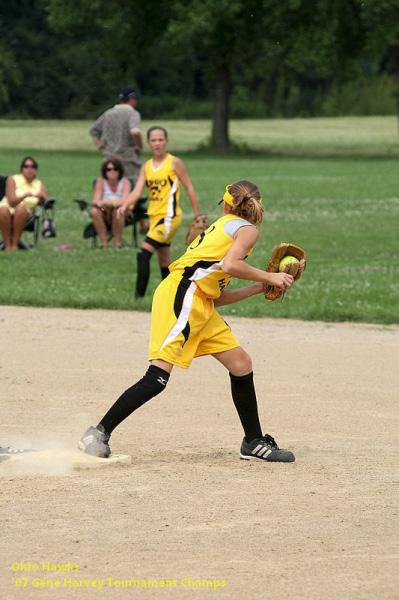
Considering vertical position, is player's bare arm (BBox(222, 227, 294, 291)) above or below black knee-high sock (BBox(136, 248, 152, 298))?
above

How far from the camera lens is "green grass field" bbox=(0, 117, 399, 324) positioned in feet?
44.5

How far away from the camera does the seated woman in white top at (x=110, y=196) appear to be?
17422mm

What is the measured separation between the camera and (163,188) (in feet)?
40.9

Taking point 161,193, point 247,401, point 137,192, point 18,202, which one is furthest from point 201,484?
point 18,202

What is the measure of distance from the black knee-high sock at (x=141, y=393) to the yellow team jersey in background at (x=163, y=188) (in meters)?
5.83

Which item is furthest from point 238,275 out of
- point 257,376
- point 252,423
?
point 257,376

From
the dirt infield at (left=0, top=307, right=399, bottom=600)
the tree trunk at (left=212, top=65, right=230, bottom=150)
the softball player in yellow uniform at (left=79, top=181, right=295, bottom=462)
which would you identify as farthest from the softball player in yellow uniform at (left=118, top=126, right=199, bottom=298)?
the tree trunk at (left=212, top=65, right=230, bottom=150)

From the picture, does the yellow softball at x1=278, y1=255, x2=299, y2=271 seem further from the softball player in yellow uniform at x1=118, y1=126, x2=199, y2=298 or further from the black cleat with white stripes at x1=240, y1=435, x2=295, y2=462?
the softball player in yellow uniform at x1=118, y1=126, x2=199, y2=298

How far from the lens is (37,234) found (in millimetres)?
18078

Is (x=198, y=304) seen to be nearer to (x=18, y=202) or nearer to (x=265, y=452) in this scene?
(x=265, y=452)

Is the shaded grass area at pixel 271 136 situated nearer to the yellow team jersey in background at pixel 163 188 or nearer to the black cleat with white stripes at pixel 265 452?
the yellow team jersey in background at pixel 163 188

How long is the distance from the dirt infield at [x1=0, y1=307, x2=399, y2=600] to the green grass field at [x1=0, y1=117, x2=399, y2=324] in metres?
2.52

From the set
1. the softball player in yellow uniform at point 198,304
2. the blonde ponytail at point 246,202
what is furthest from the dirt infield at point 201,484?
the blonde ponytail at point 246,202

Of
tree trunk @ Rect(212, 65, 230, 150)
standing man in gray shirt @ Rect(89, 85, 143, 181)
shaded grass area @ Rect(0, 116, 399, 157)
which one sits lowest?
shaded grass area @ Rect(0, 116, 399, 157)
